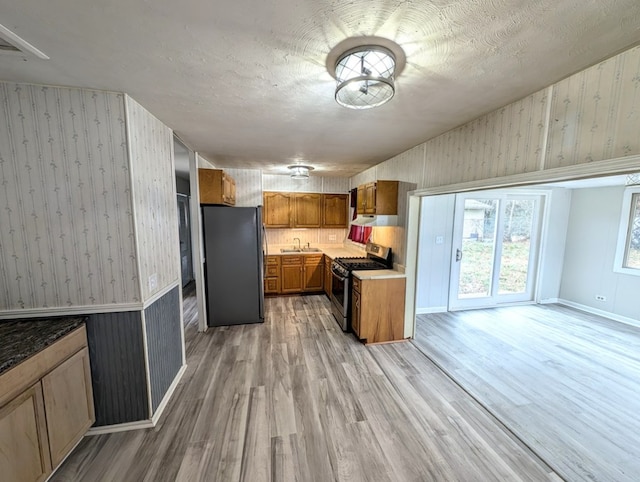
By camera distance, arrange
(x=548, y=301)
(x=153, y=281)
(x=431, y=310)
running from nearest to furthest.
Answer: (x=153, y=281) < (x=431, y=310) < (x=548, y=301)

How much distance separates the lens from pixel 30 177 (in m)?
1.61

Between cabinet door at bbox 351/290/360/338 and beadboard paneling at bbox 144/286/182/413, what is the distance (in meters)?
2.04

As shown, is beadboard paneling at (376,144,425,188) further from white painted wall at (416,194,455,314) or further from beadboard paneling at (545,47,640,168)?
beadboard paneling at (545,47,640,168)

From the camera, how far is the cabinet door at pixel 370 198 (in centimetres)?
338

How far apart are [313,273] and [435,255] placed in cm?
225

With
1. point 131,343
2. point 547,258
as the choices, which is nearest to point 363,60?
point 131,343

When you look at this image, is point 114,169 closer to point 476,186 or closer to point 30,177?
point 30,177

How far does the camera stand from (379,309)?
3.14m

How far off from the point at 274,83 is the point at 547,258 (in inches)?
223

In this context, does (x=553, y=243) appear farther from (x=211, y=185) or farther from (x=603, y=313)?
(x=211, y=185)

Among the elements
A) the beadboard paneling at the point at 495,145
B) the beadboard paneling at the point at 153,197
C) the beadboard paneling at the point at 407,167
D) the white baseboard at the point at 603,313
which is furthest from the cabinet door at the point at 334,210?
the white baseboard at the point at 603,313

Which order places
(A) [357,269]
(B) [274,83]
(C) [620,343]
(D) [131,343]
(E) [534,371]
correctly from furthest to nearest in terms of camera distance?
(A) [357,269]
(C) [620,343]
(E) [534,371]
(D) [131,343]
(B) [274,83]

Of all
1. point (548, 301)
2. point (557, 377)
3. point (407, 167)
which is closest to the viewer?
point (557, 377)

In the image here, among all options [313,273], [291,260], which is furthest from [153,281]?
[313,273]
